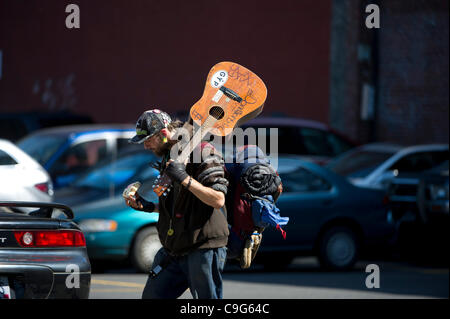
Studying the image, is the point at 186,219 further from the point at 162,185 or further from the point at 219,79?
the point at 219,79

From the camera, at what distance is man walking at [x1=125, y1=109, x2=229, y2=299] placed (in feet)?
17.0

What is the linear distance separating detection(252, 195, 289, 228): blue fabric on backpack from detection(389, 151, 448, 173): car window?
8952mm

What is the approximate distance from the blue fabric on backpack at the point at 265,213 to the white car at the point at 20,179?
19.7 feet

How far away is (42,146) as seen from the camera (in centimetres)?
1420

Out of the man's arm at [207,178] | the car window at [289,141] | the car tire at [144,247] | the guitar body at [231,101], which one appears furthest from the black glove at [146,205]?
the car window at [289,141]

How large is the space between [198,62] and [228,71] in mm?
14747

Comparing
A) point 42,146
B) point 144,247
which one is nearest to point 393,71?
point 42,146

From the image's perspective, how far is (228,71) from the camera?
5.26m

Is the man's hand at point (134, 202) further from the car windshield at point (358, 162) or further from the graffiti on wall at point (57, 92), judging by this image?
the graffiti on wall at point (57, 92)

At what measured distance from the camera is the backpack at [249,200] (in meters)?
5.26

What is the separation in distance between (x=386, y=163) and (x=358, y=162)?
27.7 inches

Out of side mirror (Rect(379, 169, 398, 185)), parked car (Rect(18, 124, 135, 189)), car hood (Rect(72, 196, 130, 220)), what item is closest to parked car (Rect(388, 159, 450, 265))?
side mirror (Rect(379, 169, 398, 185))
